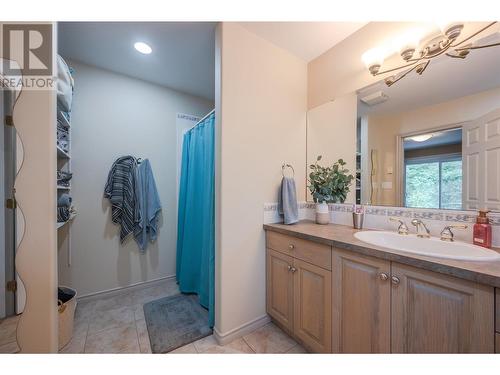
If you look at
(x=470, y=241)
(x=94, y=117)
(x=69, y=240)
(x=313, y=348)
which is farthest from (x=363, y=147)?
(x=69, y=240)

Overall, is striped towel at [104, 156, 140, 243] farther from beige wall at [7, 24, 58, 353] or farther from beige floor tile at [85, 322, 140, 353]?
beige wall at [7, 24, 58, 353]

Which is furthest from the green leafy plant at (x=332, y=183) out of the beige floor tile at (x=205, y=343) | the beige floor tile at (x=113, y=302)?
the beige floor tile at (x=113, y=302)

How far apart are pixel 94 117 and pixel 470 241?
303 cm

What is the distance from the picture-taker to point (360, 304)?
0.96 metres

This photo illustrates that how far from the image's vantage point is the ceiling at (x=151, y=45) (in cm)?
144

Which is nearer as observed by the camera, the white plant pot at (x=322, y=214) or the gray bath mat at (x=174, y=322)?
the gray bath mat at (x=174, y=322)

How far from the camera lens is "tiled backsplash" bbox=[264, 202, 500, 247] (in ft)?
3.29

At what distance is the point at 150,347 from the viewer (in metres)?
1.29

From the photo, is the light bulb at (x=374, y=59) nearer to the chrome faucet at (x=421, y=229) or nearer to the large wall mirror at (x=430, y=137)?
the large wall mirror at (x=430, y=137)

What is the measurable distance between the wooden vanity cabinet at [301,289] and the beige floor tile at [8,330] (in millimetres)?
1416

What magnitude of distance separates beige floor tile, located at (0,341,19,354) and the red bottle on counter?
2.30 metres

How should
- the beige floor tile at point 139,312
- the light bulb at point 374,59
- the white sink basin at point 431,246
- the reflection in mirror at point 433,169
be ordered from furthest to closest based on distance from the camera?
the beige floor tile at point 139,312
the light bulb at point 374,59
the reflection in mirror at point 433,169
the white sink basin at point 431,246

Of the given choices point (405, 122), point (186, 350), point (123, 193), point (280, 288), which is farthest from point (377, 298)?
point (123, 193)

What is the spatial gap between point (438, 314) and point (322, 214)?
899mm
